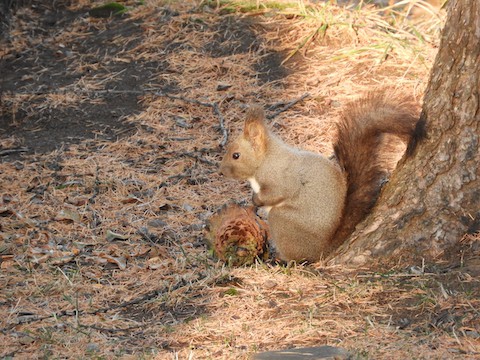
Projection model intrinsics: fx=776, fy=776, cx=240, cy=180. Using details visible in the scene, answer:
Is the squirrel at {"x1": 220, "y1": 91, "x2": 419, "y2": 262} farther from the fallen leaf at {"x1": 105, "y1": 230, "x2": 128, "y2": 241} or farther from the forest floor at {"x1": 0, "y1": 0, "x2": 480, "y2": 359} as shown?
the fallen leaf at {"x1": 105, "y1": 230, "x2": 128, "y2": 241}

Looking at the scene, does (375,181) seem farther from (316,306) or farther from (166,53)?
(166,53)

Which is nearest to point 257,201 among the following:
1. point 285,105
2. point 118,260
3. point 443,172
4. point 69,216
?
point 118,260

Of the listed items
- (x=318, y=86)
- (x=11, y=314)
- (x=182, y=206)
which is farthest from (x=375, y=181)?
(x=318, y=86)

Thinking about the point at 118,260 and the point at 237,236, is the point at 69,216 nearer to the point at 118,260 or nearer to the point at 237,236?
the point at 118,260

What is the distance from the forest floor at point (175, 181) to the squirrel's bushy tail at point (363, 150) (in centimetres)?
27

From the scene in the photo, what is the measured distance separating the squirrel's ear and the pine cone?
34 centimetres

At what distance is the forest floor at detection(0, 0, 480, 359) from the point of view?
8.84ft

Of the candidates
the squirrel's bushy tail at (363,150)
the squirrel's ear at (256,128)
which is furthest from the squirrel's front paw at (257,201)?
the squirrel's bushy tail at (363,150)

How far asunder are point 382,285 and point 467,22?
3.35 ft

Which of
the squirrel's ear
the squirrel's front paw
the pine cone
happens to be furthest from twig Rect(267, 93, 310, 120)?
the pine cone

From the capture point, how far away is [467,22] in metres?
2.86

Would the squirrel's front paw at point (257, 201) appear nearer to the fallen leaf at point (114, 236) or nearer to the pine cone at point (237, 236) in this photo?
the pine cone at point (237, 236)

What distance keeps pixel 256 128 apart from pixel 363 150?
58 cm

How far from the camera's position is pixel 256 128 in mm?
3598
